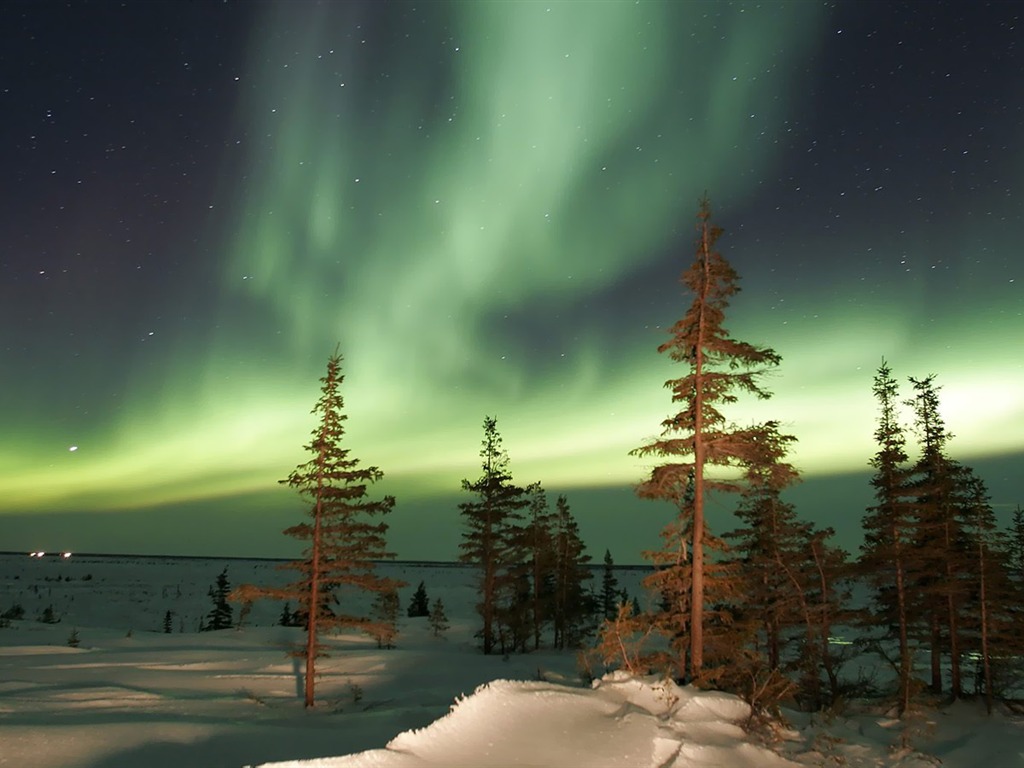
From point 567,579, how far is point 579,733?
145 ft

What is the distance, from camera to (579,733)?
10.0 m

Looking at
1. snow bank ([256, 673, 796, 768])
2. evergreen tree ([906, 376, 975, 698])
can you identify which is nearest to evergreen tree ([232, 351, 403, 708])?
snow bank ([256, 673, 796, 768])

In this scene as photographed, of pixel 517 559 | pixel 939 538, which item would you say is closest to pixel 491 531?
pixel 517 559

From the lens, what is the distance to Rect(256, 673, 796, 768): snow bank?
8.52 metres

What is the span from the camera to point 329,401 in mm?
22891

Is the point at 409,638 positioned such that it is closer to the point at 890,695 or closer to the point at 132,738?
the point at 890,695

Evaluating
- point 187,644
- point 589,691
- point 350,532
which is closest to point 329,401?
point 350,532

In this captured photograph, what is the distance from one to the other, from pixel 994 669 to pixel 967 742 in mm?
11360

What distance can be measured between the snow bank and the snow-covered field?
0.04 metres

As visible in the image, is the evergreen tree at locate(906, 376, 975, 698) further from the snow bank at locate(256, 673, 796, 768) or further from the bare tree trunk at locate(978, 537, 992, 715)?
the snow bank at locate(256, 673, 796, 768)

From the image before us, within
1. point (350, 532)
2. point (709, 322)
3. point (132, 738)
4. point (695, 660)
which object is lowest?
point (132, 738)

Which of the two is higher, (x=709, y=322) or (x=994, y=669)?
(x=709, y=322)

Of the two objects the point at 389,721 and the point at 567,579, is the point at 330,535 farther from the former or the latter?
the point at 567,579

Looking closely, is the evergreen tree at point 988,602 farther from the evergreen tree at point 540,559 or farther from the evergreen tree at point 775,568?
the evergreen tree at point 540,559
